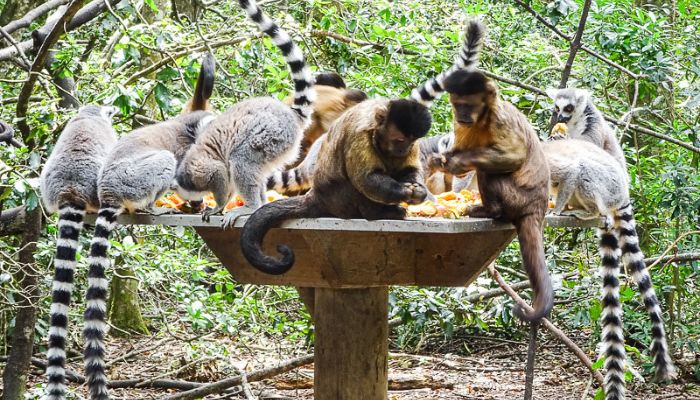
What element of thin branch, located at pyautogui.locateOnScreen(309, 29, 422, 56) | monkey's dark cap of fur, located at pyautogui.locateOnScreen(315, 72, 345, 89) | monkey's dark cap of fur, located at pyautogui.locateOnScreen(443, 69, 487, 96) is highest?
thin branch, located at pyautogui.locateOnScreen(309, 29, 422, 56)

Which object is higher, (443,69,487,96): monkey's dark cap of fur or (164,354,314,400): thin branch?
(443,69,487,96): monkey's dark cap of fur

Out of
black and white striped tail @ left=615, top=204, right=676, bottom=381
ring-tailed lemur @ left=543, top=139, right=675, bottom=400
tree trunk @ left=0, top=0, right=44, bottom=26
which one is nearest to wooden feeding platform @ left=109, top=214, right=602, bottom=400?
ring-tailed lemur @ left=543, top=139, right=675, bottom=400

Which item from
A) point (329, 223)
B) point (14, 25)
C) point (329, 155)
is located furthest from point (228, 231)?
point (14, 25)

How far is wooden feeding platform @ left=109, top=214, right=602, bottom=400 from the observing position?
4939mm

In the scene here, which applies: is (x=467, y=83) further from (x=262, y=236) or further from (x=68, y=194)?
(x=68, y=194)

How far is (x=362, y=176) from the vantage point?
184 inches

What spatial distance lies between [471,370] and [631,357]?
180 cm

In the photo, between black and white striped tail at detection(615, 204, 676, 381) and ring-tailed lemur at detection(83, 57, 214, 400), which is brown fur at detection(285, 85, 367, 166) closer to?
ring-tailed lemur at detection(83, 57, 214, 400)

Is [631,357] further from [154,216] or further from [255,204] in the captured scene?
[154,216]

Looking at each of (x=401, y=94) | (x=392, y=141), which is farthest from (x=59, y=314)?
(x=401, y=94)

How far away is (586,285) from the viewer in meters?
8.36

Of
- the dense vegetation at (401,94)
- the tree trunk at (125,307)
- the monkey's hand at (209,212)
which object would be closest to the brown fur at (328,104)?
the dense vegetation at (401,94)

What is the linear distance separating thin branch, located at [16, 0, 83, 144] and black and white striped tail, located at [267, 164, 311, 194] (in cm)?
184

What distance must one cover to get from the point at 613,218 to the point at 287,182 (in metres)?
2.79
